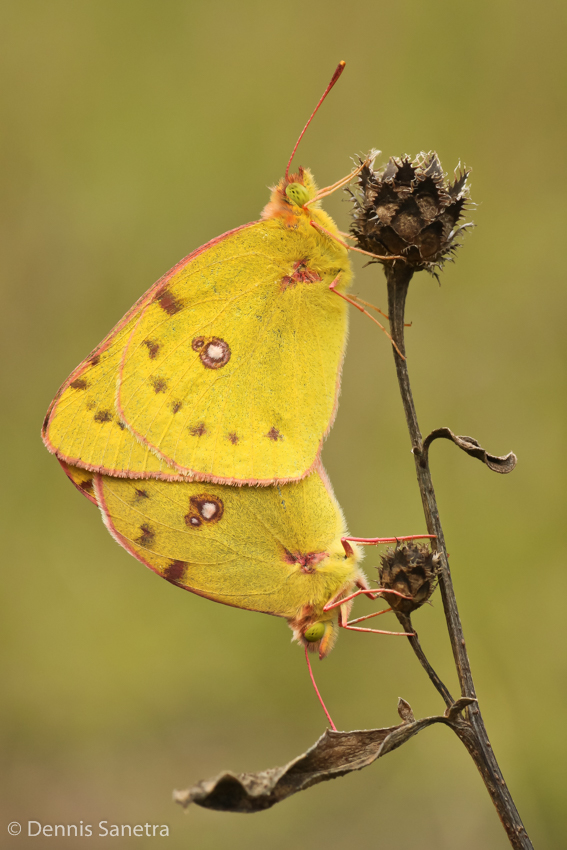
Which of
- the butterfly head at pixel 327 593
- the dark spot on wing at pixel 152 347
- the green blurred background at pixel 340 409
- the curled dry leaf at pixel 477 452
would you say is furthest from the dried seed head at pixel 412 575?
the green blurred background at pixel 340 409

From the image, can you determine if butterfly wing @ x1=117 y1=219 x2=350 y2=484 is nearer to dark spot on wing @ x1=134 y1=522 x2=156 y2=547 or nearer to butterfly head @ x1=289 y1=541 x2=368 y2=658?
dark spot on wing @ x1=134 y1=522 x2=156 y2=547

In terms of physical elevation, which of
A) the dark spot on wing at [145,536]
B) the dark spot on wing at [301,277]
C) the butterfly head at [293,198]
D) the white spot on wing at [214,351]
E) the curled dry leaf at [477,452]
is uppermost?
the butterfly head at [293,198]

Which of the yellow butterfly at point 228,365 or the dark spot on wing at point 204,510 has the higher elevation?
the yellow butterfly at point 228,365

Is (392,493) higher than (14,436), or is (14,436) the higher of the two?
(14,436)

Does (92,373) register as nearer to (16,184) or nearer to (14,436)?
(14,436)

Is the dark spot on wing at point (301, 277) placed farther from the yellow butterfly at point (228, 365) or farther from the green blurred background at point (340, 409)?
the green blurred background at point (340, 409)

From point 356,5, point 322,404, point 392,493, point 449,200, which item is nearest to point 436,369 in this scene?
point 392,493

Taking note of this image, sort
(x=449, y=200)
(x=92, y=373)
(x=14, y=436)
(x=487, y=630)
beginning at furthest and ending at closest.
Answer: (x=14, y=436)
(x=487, y=630)
(x=92, y=373)
(x=449, y=200)

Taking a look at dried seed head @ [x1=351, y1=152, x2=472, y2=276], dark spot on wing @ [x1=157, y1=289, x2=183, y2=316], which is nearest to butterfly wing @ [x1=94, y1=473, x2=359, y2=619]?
dark spot on wing @ [x1=157, y1=289, x2=183, y2=316]
